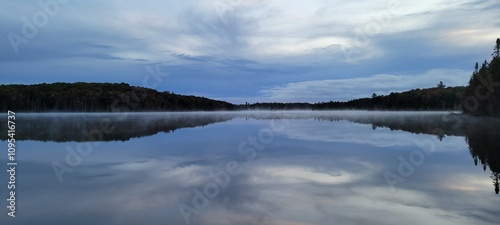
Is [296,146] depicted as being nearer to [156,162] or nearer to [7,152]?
[156,162]

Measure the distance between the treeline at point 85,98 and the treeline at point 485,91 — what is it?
135 m

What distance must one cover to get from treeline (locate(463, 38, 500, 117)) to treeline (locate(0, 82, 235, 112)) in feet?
442

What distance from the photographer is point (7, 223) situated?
755 centimetres

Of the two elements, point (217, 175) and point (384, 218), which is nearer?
point (384, 218)

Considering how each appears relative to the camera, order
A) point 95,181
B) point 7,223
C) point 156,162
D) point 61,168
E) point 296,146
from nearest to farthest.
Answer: point 7,223
point 95,181
point 61,168
point 156,162
point 296,146

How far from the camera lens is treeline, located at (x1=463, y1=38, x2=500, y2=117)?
65.1 meters

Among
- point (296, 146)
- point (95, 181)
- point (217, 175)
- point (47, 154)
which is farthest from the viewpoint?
point (296, 146)

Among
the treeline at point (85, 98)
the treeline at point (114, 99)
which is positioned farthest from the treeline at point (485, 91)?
the treeline at point (85, 98)

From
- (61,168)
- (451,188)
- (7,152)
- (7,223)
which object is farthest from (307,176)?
(7,152)

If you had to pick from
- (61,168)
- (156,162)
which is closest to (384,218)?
(156,162)

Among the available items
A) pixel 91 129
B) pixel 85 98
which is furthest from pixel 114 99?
pixel 91 129

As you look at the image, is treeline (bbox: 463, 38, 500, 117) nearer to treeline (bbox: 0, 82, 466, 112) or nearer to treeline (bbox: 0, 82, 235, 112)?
treeline (bbox: 0, 82, 466, 112)

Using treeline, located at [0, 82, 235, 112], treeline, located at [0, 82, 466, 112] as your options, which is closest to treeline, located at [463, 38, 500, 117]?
treeline, located at [0, 82, 466, 112]

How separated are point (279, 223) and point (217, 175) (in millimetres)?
5421
